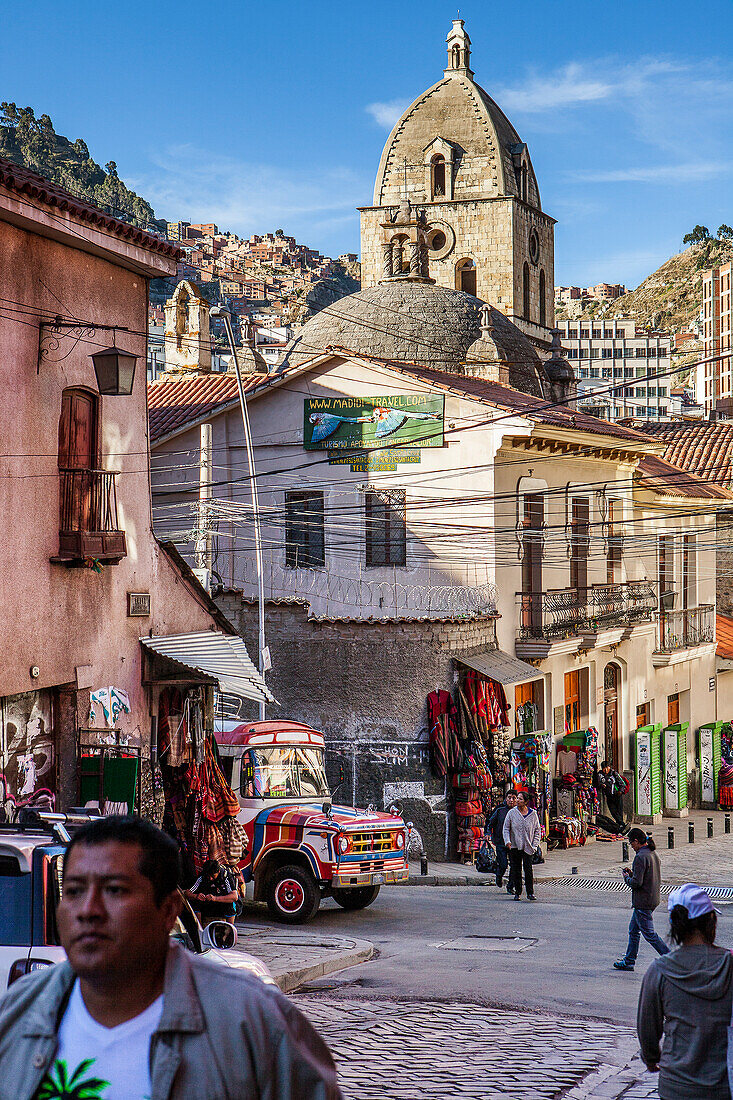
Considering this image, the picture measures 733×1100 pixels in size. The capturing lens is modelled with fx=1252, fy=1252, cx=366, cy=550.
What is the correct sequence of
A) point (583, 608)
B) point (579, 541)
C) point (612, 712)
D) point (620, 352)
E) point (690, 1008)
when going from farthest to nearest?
point (620, 352) → point (612, 712) → point (579, 541) → point (583, 608) → point (690, 1008)

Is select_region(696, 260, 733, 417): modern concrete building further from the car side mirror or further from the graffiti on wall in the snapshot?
the car side mirror

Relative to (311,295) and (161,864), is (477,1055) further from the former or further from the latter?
(311,295)

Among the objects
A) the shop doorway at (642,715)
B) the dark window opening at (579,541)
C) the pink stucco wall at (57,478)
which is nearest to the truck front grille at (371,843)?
the pink stucco wall at (57,478)

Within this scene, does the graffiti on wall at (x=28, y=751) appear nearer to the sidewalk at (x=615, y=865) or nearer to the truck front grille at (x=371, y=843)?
the truck front grille at (x=371, y=843)

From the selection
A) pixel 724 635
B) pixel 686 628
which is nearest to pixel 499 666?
pixel 686 628

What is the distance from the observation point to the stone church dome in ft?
117

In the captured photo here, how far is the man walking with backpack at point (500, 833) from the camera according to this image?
19125mm

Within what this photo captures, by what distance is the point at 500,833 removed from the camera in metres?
19.4

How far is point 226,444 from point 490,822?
40.2 feet

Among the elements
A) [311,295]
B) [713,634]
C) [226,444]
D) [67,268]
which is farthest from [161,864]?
[311,295]

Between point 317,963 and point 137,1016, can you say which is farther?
point 317,963

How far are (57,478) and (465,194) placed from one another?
53649 millimetres

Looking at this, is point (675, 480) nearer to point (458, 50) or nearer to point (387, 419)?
point (387, 419)

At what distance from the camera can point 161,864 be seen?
9.38 ft
